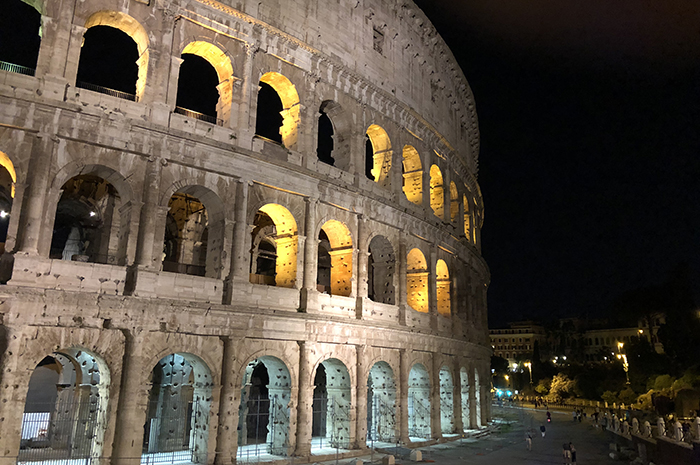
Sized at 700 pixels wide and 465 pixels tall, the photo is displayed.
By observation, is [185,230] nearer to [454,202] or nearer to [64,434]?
[64,434]

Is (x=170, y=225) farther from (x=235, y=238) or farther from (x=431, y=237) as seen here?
(x=431, y=237)

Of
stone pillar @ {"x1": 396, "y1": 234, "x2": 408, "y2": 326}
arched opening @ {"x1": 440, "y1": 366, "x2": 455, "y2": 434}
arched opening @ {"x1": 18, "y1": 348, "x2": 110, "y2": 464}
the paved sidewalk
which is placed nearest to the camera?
arched opening @ {"x1": 18, "y1": 348, "x2": 110, "y2": 464}

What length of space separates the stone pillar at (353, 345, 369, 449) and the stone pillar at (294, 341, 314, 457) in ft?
7.53

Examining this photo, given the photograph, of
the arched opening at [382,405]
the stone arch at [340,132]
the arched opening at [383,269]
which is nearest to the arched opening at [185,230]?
the stone arch at [340,132]

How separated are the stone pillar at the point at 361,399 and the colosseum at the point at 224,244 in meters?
0.06

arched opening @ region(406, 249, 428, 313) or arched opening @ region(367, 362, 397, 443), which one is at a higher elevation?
arched opening @ region(406, 249, 428, 313)

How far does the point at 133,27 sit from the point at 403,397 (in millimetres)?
15489

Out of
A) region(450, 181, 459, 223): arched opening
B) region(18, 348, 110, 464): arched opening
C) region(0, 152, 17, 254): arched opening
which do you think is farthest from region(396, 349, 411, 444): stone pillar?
region(0, 152, 17, 254): arched opening

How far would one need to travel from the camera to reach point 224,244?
1528cm

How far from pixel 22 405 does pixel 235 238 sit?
6.60 metres

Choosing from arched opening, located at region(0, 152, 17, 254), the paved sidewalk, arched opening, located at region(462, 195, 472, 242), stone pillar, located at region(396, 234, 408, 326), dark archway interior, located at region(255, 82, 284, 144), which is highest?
dark archway interior, located at region(255, 82, 284, 144)

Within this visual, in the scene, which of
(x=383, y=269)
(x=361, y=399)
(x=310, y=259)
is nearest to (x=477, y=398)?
(x=383, y=269)

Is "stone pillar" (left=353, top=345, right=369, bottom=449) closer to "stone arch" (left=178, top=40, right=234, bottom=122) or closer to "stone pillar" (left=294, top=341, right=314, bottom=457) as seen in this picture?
"stone pillar" (left=294, top=341, right=314, bottom=457)

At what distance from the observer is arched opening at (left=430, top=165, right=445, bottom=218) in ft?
84.5
